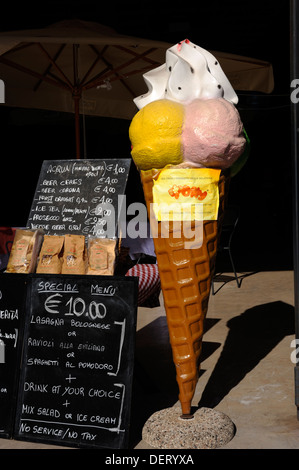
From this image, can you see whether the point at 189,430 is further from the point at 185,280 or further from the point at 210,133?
the point at 210,133

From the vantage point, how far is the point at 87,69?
669 cm

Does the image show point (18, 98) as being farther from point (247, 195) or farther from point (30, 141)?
point (247, 195)

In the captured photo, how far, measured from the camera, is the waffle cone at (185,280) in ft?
9.82

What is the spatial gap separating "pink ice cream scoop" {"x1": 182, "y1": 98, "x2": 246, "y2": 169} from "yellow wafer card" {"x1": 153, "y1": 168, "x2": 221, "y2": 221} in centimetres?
6

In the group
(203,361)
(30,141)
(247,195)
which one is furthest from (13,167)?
(203,361)

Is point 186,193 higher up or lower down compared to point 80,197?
higher up

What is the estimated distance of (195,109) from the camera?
9.44 feet

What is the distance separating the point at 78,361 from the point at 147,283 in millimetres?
1301

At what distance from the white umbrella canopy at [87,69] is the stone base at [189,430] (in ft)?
10.1

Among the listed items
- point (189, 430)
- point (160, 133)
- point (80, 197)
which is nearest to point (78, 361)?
point (189, 430)

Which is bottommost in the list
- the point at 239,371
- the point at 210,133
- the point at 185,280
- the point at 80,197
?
the point at 239,371

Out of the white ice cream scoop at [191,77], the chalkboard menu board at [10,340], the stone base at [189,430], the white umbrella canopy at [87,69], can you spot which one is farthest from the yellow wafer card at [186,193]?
the white umbrella canopy at [87,69]

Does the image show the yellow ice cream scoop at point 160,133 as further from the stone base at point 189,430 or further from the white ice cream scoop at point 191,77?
the stone base at point 189,430

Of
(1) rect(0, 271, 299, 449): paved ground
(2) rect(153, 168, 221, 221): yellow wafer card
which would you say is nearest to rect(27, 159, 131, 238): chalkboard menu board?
(2) rect(153, 168, 221, 221): yellow wafer card
